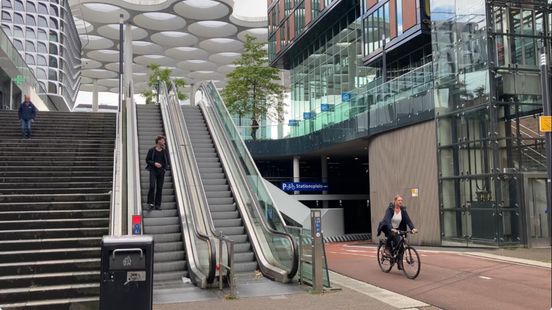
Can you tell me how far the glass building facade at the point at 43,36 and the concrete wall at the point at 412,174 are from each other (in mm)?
33523

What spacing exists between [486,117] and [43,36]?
42.2 m

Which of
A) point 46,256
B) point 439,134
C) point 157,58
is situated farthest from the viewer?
point 157,58

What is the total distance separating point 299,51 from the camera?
43.3 meters

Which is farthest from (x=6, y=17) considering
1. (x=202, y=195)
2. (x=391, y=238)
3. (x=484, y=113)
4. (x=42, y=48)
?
(x=391, y=238)

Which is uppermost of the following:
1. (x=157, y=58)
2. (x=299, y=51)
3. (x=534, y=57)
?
(x=157, y=58)

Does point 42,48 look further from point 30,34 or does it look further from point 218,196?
point 218,196

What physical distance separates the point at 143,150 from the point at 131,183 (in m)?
4.59

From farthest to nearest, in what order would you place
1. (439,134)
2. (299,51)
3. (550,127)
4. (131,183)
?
(299,51) < (439,134) < (131,183) < (550,127)

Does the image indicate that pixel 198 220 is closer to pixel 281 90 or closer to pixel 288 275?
pixel 288 275

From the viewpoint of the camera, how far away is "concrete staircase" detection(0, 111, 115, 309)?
25.9 feet

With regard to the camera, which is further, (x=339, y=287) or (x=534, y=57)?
(x=534, y=57)

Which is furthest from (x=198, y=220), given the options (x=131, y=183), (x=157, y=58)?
(x=157, y=58)

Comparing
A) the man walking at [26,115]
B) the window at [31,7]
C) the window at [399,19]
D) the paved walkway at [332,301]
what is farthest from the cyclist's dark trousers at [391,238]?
the window at [31,7]

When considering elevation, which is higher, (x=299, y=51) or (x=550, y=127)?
(x=299, y=51)
